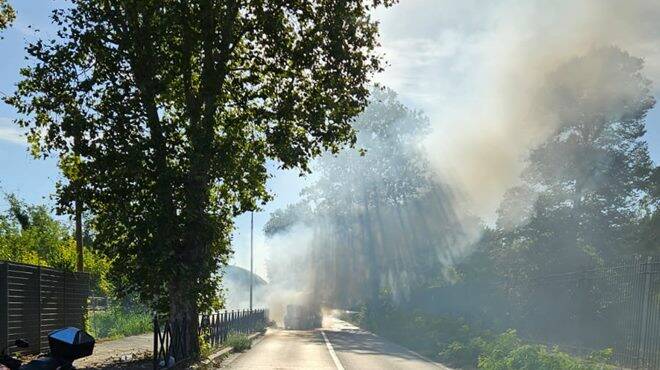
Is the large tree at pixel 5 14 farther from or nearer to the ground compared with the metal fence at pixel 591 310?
farther from the ground

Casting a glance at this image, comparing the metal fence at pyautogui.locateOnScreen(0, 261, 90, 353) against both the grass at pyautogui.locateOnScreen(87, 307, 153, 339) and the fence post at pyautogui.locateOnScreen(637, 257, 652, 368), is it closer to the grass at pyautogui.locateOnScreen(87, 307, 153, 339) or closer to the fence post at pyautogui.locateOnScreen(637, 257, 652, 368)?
the grass at pyautogui.locateOnScreen(87, 307, 153, 339)

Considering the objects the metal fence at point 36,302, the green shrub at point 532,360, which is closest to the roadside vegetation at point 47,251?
the metal fence at point 36,302

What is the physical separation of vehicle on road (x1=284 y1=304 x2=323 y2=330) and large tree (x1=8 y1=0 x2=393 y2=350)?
36105mm

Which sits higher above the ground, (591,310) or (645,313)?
(645,313)

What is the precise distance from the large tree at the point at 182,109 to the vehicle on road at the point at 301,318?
3610cm

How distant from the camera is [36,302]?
16766 mm

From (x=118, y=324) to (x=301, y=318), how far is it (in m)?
23.6

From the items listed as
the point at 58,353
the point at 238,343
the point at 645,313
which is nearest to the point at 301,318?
the point at 238,343

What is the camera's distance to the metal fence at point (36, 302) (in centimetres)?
1459

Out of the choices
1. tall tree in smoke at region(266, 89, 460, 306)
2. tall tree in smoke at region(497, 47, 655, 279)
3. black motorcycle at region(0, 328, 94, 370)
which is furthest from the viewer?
tall tree in smoke at region(266, 89, 460, 306)

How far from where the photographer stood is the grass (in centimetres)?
2916

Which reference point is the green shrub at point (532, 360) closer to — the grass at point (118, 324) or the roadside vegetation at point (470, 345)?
the roadside vegetation at point (470, 345)

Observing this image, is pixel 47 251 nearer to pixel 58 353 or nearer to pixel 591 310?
pixel 591 310

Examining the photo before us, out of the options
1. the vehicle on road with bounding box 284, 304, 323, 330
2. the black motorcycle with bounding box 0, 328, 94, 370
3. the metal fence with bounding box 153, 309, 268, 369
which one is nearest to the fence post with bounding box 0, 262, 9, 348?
the metal fence with bounding box 153, 309, 268, 369
